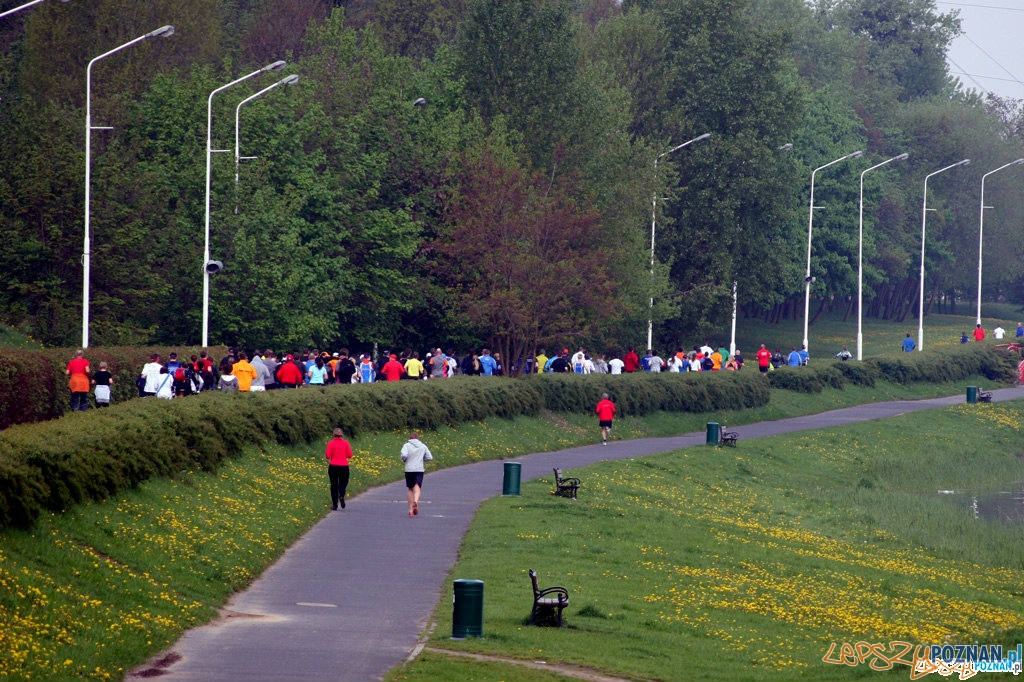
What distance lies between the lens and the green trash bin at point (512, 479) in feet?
105

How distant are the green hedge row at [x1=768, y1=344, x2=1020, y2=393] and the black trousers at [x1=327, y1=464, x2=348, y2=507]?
4027cm

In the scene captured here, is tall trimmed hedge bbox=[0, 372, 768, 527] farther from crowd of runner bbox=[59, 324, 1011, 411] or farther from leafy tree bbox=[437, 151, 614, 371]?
leafy tree bbox=[437, 151, 614, 371]

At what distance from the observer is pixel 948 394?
77.2 meters

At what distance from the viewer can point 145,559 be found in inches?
776

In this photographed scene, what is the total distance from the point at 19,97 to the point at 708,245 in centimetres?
3245

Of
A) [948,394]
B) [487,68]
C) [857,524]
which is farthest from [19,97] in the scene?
[948,394]

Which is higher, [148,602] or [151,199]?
[151,199]

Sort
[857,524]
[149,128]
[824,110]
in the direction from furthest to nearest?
[824,110], [149,128], [857,524]

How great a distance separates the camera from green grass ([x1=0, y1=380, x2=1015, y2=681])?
15180 mm

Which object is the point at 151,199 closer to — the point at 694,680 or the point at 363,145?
the point at 363,145

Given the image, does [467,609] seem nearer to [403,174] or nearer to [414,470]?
[414,470]

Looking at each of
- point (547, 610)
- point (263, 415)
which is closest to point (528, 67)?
A: point (263, 415)

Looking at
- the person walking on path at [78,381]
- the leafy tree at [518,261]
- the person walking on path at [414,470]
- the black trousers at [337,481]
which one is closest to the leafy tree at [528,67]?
the leafy tree at [518,261]

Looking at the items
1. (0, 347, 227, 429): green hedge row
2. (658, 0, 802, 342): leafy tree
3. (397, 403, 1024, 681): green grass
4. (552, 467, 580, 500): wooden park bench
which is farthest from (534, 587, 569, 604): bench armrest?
(658, 0, 802, 342): leafy tree
